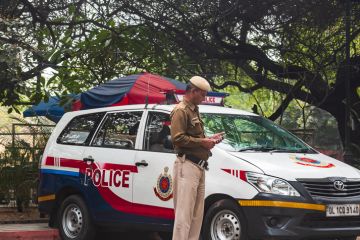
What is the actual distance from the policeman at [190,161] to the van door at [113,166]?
1604 millimetres

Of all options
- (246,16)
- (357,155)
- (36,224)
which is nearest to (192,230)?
(36,224)

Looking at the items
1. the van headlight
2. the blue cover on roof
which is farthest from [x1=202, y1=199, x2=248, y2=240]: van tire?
the blue cover on roof

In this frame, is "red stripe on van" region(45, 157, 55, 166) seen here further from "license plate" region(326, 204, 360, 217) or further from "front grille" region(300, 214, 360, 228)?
"license plate" region(326, 204, 360, 217)

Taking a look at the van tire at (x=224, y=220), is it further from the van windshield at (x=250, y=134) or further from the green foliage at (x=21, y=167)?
the green foliage at (x=21, y=167)

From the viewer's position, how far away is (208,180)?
24.4ft

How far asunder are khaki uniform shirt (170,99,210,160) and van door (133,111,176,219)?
908 mm

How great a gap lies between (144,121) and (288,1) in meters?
7.81

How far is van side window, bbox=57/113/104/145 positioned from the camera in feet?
29.7

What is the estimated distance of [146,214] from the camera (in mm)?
8016

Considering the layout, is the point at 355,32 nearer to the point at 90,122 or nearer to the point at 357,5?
the point at 357,5

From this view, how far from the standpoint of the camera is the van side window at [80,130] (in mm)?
9062

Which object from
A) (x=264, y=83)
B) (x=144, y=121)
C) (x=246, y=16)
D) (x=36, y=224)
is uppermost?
(x=246, y=16)

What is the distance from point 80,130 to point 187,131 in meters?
2.94

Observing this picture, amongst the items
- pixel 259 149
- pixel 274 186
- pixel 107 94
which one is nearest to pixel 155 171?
pixel 259 149
